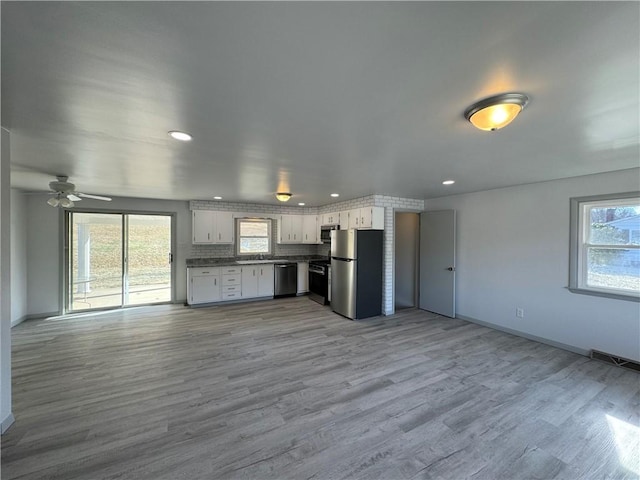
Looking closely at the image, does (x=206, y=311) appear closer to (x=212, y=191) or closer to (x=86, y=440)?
(x=212, y=191)

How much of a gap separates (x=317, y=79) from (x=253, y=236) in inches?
233

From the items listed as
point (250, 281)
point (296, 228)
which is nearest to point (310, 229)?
point (296, 228)

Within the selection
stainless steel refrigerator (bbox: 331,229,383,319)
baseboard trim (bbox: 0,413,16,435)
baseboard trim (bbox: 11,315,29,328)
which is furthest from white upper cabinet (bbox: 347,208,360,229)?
baseboard trim (bbox: 11,315,29,328)

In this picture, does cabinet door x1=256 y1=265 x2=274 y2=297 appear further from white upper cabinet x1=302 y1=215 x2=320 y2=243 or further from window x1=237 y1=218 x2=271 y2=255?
white upper cabinet x1=302 y1=215 x2=320 y2=243

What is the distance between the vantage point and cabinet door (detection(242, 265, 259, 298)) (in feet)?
20.5

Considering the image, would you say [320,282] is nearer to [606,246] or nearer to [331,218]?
[331,218]

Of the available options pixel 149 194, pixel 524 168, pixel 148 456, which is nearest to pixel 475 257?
pixel 524 168

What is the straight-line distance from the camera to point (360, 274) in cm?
498

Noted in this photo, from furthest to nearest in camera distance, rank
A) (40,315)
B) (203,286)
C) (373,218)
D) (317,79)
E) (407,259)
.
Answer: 1. (407,259)
2. (203,286)
3. (373,218)
4. (40,315)
5. (317,79)

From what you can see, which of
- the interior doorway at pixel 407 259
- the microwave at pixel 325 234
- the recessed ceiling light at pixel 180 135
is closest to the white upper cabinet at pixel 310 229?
the microwave at pixel 325 234

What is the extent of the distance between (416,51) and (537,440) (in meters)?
2.87

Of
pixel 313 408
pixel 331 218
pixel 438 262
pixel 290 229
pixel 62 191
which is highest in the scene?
pixel 62 191

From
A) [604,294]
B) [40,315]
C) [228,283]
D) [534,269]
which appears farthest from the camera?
[228,283]

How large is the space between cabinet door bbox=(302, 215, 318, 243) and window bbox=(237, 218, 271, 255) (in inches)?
39.2
